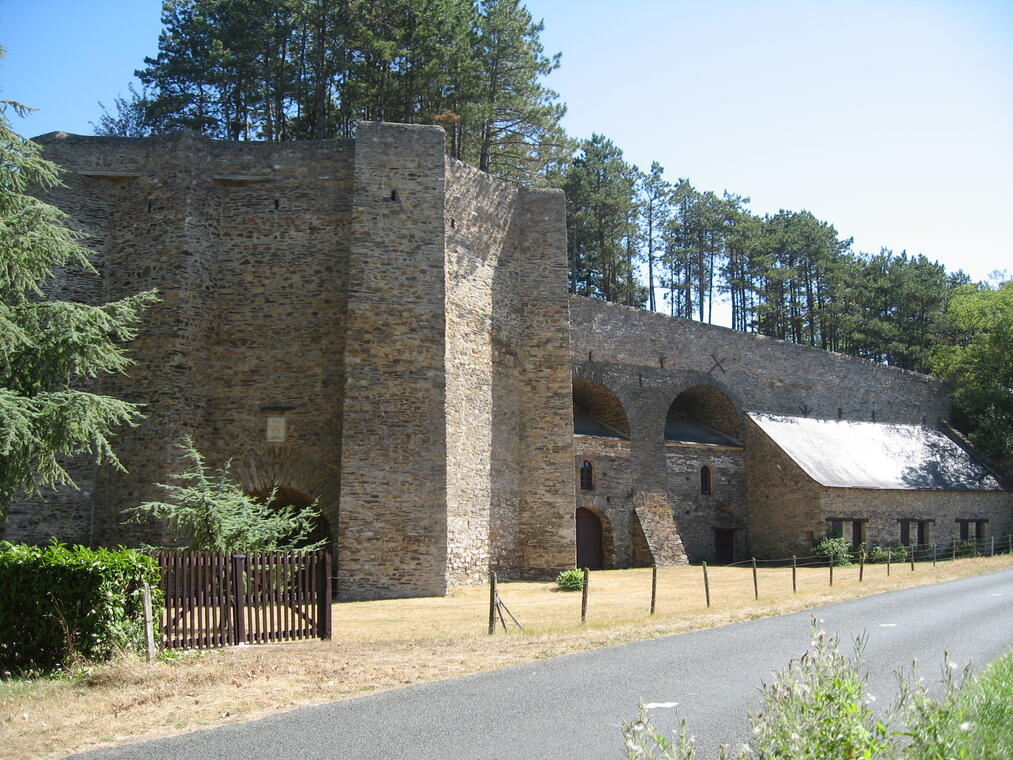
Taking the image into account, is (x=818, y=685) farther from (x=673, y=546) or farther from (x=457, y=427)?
(x=673, y=546)

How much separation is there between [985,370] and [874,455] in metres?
8.23

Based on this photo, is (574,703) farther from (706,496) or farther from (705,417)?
(705,417)

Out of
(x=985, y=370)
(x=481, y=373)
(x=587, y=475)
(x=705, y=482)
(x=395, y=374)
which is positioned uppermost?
(x=985, y=370)

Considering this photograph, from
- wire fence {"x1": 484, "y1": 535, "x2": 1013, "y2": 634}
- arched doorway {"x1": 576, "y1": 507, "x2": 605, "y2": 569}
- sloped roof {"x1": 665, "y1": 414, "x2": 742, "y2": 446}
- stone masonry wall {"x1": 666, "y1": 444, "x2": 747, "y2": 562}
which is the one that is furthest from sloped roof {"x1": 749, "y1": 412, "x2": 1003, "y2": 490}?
arched doorway {"x1": 576, "y1": 507, "x2": 605, "y2": 569}

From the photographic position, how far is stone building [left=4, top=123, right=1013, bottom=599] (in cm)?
1917

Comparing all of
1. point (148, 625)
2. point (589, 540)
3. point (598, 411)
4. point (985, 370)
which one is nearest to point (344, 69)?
point (598, 411)

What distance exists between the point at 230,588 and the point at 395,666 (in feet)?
8.86

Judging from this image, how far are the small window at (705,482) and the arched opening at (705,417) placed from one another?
Result: 3.62ft

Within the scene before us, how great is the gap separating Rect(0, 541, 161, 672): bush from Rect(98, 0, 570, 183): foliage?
73.2ft

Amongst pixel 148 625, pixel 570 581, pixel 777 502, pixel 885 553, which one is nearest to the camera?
pixel 148 625

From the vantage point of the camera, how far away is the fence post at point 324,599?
41.3 ft

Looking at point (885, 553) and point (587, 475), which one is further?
point (885, 553)

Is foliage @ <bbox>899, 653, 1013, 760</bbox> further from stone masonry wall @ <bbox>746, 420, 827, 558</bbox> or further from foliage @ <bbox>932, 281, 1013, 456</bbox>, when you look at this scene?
foliage @ <bbox>932, 281, 1013, 456</bbox>

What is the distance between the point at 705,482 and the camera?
3081cm
